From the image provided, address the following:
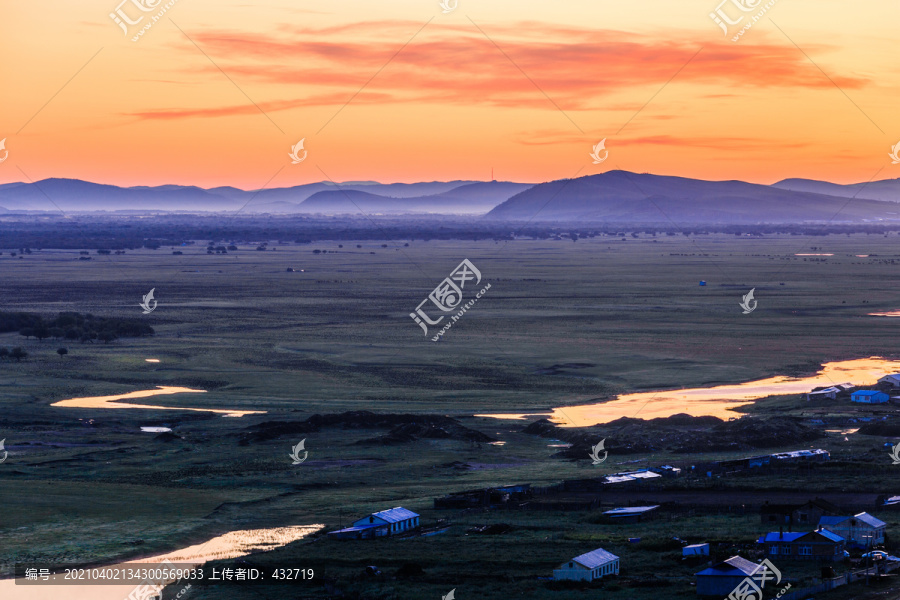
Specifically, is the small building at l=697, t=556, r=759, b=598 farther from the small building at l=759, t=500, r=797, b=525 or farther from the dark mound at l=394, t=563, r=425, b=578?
the small building at l=759, t=500, r=797, b=525

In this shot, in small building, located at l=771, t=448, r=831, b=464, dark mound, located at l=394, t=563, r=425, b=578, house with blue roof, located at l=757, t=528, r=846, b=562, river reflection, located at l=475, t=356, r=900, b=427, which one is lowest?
house with blue roof, located at l=757, t=528, r=846, b=562

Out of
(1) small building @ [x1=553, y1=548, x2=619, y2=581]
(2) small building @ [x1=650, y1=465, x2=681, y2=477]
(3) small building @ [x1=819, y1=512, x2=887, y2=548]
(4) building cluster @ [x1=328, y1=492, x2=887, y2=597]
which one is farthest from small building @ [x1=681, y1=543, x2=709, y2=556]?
(2) small building @ [x1=650, y1=465, x2=681, y2=477]

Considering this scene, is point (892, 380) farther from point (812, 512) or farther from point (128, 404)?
point (128, 404)

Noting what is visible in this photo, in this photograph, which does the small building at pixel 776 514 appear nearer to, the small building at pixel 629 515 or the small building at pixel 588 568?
the small building at pixel 629 515

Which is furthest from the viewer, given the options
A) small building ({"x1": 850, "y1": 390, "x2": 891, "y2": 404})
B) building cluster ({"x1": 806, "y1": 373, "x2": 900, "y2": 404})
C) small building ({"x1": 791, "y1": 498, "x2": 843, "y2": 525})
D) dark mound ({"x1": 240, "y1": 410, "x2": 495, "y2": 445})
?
building cluster ({"x1": 806, "y1": 373, "x2": 900, "y2": 404})

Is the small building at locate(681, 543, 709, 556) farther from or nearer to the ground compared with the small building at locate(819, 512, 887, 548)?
farther from the ground

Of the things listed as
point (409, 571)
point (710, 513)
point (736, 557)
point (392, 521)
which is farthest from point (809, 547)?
point (392, 521)

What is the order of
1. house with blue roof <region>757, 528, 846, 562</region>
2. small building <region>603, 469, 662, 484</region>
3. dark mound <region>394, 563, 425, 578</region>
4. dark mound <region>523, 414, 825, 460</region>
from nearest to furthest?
1. dark mound <region>394, 563, 425, 578</region>
2. house with blue roof <region>757, 528, 846, 562</region>
3. small building <region>603, 469, 662, 484</region>
4. dark mound <region>523, 414, 825, 460</region>
